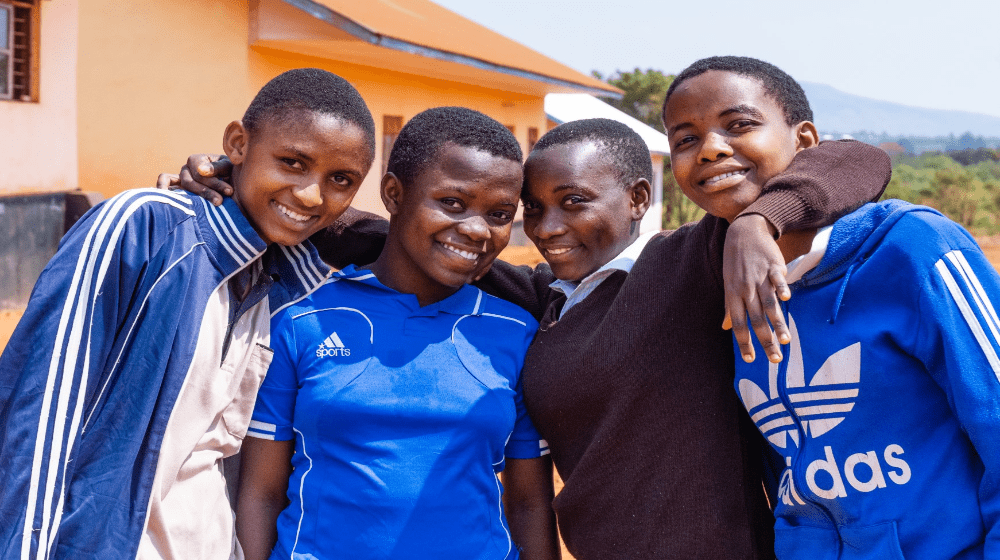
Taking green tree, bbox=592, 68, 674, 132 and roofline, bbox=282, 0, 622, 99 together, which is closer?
roofline, bbox=282, 0, 622, 99

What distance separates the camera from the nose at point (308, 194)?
6.89ft

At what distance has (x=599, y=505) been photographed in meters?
2.11

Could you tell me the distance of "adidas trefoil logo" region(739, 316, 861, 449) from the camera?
1.65 meters

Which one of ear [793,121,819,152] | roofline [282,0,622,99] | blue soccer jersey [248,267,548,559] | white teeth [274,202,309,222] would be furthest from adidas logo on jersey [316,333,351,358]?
roofline [282,0,622,99]

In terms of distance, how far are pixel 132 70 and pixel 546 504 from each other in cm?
792

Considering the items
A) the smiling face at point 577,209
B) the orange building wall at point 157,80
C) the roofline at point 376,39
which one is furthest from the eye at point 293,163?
the roofline at point 376,39

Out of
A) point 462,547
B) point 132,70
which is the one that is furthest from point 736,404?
point 132,70

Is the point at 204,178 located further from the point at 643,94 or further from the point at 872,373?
the point at 643,94

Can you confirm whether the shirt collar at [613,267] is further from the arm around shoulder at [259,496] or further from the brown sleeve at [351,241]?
the arm around shoulder at [259,496]

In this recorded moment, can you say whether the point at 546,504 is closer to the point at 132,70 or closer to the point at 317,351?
the point at 317,351

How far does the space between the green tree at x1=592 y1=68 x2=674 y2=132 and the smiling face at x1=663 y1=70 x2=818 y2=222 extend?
2662 centimetres

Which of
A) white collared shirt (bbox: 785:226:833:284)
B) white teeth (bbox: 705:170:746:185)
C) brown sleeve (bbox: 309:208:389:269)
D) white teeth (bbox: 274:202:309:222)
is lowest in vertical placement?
brown sleeve (bbox: 309:208:389:269)

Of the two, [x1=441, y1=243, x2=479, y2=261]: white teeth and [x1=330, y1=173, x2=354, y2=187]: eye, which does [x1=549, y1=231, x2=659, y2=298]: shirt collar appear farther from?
[x1=330, y1=173, x2=354, y2=187]: eye

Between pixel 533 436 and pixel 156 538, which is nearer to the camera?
pixel 156 538
